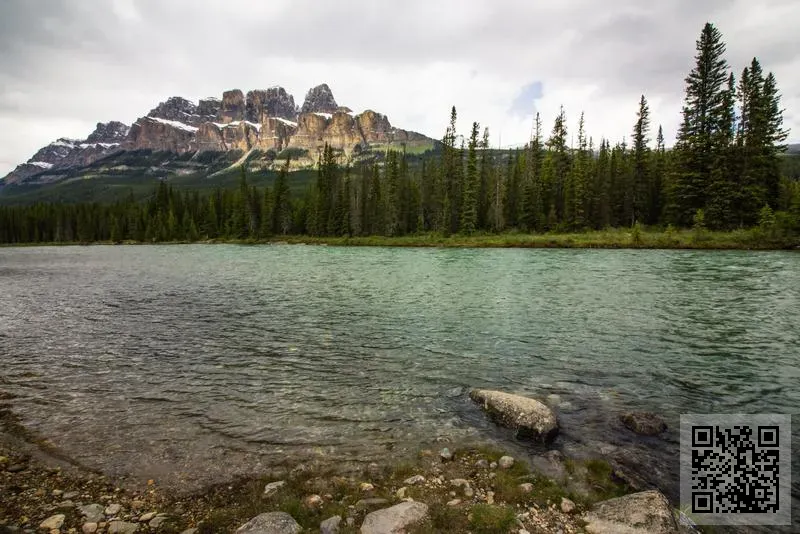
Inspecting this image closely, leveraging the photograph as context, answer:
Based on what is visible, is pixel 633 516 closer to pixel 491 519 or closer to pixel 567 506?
pixel 567 506

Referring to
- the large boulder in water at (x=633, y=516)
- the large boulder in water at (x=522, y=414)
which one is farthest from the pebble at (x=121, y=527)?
the large boulder in water at (x=522, y=414)

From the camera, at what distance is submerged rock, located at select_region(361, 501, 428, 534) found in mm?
5285

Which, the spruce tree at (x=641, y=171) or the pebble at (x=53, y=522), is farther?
the spruce tree at (x=641, y=171)

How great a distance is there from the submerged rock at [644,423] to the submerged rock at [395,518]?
522 centimetres

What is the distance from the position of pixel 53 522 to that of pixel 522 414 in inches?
307

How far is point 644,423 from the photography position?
8.47 m

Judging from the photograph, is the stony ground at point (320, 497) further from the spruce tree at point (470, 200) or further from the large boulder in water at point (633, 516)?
the spruce tree at point (470, 200)

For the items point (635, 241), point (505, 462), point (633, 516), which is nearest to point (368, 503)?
point (505, 462)

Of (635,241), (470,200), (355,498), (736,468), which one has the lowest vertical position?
(736,468)

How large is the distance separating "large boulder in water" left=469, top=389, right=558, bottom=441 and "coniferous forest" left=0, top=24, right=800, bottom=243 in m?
56.8

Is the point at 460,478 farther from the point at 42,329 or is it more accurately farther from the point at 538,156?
the point at 538,156

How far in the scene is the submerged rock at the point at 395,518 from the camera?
17.3 ft

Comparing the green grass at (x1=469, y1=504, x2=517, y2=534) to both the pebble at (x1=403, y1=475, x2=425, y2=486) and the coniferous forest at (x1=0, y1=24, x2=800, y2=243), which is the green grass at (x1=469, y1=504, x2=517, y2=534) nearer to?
the pebble at (x1=403, y1=475, x2=425, y2=486)

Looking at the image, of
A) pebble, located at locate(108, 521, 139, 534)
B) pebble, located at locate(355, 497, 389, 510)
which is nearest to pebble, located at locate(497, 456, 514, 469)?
pebble, located at locate(355, 497, 389, 510)
